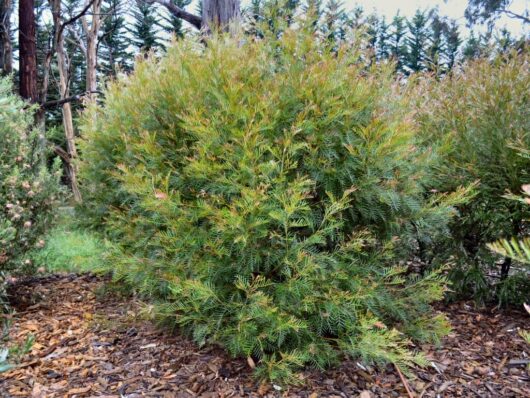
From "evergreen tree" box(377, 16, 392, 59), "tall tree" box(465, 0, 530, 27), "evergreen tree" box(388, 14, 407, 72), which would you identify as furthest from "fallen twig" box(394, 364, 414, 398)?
"evergreen tree" box(377, 16, 392, 59)

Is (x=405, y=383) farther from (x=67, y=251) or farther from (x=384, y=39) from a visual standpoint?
(x=384, y=39)

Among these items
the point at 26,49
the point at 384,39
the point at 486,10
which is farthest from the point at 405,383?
the point at 384,39

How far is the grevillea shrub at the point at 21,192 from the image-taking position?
125 inches

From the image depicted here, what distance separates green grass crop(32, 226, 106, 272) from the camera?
4.04 meters

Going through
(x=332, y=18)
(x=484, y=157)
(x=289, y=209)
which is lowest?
(x=289, y=209)

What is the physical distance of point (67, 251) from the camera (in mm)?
5426

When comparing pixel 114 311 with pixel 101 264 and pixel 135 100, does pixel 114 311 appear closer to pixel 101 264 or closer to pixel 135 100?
pixel 101 264

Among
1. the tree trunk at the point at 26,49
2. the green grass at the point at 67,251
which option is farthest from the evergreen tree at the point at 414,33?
the green grass at the point at 67,251

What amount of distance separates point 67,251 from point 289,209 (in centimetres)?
431

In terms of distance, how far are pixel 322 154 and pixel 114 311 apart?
6.75 feet

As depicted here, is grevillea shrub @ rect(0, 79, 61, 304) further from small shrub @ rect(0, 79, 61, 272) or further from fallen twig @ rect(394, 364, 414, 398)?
fallen twig @ rect(394, 364, 414, 398)

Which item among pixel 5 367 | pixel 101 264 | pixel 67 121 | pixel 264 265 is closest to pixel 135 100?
pixel 101 264

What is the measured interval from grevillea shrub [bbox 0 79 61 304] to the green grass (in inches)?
9.3

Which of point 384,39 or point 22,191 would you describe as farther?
point 384,39
